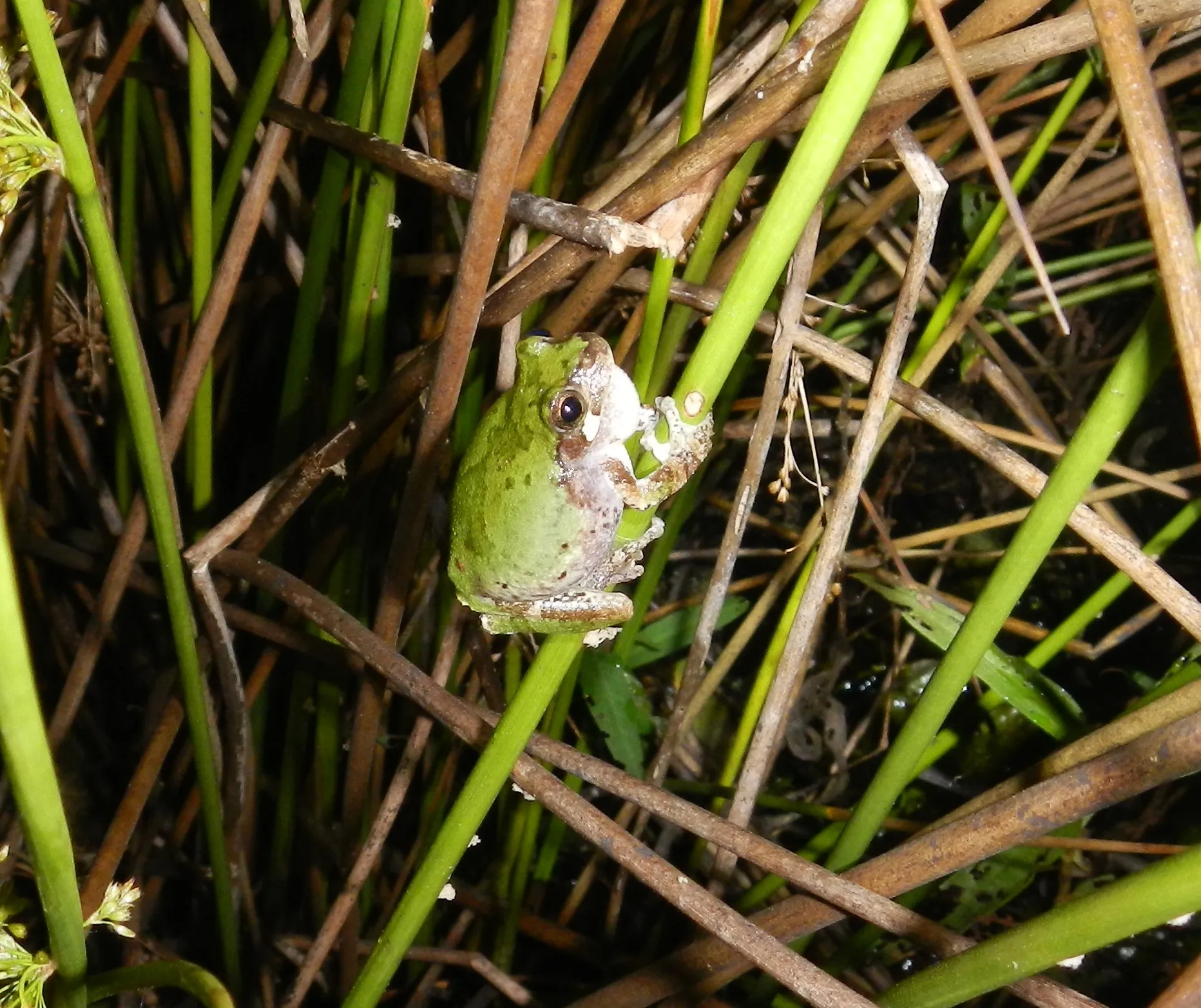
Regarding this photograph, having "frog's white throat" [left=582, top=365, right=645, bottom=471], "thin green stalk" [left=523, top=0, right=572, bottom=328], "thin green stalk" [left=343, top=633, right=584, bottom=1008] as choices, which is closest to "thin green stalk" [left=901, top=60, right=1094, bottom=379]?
"frog's white throat" [left=582, top=365, right=645, bottom=471]

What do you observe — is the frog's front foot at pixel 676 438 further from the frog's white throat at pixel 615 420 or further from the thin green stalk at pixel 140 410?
the thin green stalk at pixel 140 410

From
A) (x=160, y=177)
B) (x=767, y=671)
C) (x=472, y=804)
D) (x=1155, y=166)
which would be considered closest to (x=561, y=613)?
(x=472, y=804)

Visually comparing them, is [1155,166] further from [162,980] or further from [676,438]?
[162,980]

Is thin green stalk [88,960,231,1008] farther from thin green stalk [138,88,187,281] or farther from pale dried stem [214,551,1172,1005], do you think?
thin green stalk [138,88,187,281]

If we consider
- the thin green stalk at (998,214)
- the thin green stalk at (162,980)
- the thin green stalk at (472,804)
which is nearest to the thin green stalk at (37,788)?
the thin green stalk at (162,980)

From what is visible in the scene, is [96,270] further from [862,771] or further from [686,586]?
[862,771]

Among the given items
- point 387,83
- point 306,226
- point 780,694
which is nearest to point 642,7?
point 387,83
